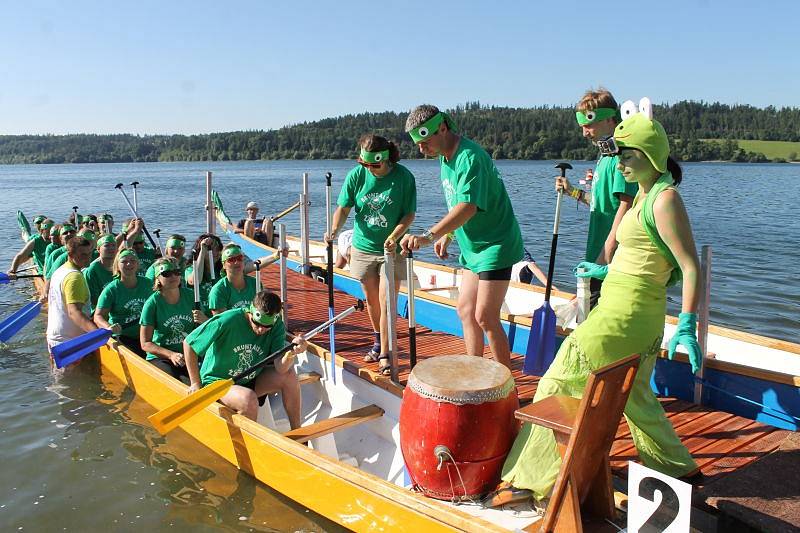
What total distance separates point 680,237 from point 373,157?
2.69 metres

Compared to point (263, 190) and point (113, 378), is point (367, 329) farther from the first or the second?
point (263, 190)

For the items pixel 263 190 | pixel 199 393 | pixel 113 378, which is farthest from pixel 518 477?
pixel 263 190

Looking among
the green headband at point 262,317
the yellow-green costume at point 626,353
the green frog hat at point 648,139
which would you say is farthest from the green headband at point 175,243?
the green frog hat at point 648,139

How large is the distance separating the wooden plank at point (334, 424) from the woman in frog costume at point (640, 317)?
159 centimetres

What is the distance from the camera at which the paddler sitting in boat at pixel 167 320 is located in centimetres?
605

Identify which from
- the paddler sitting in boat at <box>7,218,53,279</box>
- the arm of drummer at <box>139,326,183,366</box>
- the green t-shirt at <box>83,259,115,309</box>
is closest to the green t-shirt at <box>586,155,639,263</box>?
the arm of drummer at <box>139,326,183,366</box>

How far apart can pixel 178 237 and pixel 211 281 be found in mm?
789

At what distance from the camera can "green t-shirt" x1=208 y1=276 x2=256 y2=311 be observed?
5949mm

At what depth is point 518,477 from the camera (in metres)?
3.34

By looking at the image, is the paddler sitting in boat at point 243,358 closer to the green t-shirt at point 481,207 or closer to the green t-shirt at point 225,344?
the green t-shirt at point 225,344

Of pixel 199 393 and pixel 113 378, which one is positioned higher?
pixel 199 393

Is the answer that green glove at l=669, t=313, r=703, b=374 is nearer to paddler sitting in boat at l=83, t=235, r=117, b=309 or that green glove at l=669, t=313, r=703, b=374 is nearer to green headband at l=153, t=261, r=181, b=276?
green headband at l=153, t=261, r=181, b=276

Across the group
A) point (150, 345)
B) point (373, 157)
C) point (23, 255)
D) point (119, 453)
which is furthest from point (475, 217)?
point (23, 255)

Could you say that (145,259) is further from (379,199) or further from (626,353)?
(626,353)
